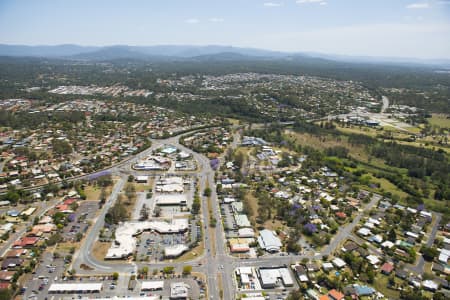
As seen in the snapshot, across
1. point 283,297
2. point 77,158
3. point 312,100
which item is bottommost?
point 283,297

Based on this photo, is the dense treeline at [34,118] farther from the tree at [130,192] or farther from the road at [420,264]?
the road at [420,264]

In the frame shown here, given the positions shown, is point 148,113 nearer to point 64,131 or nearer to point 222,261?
point 64,131

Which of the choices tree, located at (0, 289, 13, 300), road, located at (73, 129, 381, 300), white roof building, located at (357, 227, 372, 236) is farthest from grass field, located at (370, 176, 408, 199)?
tree, located at (0, 289, 13, 300)

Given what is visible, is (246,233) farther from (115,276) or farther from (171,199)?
(115,276)

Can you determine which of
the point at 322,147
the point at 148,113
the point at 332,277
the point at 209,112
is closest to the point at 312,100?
the point at 209,112

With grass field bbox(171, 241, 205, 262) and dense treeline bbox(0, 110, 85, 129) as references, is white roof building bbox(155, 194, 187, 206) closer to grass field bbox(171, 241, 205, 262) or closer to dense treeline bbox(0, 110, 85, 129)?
grass field bbox(171, 241, 205, 262)

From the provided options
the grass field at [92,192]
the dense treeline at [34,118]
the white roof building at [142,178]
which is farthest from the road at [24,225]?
the dense treeline at [34,118]

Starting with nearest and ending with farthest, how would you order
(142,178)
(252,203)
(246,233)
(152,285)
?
(152,285) → (246,233) → (252,203) → (142,178)

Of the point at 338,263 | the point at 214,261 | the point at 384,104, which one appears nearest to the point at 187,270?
the point at 214,261
